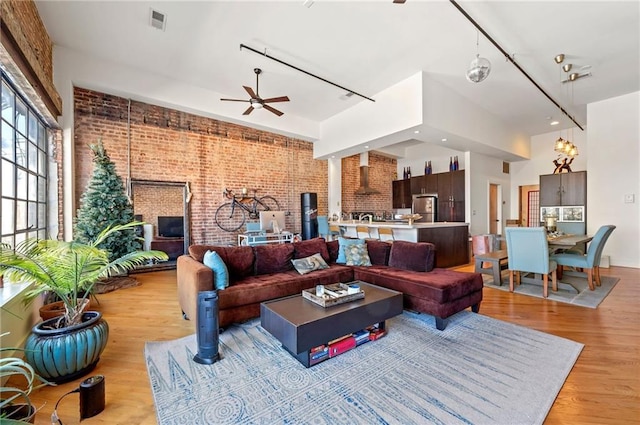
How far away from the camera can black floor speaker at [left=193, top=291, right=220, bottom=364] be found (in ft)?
7.16

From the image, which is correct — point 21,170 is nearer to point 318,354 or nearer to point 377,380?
point 318,354

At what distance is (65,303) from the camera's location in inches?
82.3

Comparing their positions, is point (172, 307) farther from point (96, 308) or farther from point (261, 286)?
point (261, 286)

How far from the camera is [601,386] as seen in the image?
188 centimetres

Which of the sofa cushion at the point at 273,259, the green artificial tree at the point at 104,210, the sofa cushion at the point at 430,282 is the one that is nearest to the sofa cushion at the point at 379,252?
the sofa cushion at the point at 430,282

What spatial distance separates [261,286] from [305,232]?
451 cm

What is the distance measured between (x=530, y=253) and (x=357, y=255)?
7.92ft

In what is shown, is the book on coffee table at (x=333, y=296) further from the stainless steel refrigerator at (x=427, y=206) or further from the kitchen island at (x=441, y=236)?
the stainless steel refrigerator at (x=427, y=206)

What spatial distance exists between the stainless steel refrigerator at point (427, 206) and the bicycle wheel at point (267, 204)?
450cm

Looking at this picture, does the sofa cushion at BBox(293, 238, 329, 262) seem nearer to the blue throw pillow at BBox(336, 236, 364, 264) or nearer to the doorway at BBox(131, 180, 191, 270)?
the blue throw pillow at BBox(336, 236, 364, 264)

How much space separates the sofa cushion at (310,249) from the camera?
12.6 ft

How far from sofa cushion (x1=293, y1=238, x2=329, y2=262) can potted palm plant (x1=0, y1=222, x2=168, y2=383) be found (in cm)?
194

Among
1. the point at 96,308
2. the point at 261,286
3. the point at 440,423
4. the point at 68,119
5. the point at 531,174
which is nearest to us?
the point at 440,423

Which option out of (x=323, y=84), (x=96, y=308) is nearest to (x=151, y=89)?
(x=323, y=84)
